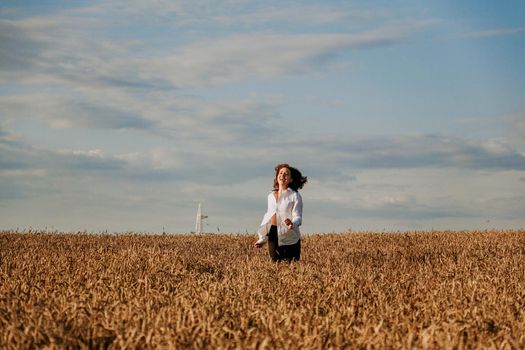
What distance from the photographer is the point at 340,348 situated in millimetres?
4141

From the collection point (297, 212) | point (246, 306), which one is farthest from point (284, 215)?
point (246, 306)

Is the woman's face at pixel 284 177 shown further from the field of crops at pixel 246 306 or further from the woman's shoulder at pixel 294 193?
the field of crops at pixel 246 306

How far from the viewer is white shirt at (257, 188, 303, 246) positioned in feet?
36.6

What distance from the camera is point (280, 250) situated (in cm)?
1151

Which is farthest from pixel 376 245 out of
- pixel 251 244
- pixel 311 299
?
pixel 311 299

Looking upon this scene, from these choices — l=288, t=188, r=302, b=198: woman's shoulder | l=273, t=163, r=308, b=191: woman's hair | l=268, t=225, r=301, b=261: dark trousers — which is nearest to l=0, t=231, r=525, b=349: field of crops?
l=268, t=225, r=301, b=261: dark trousers

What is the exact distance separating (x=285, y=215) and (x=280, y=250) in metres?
0.62

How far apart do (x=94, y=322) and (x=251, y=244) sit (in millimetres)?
13217

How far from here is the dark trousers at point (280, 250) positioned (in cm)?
1151

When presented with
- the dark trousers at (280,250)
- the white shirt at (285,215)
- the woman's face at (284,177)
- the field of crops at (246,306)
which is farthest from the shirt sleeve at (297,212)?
the field of crops at (246,306)

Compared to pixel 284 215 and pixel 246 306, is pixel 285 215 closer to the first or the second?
pixel 284 215

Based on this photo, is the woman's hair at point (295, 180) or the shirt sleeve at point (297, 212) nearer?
the shirt sleeve at point (297, 212)

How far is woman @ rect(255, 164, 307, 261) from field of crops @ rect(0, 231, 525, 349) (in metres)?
0.86

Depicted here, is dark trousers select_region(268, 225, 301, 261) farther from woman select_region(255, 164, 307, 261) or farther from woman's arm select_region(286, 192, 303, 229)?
woman's arm select_region(286, 192, 303, 229)
